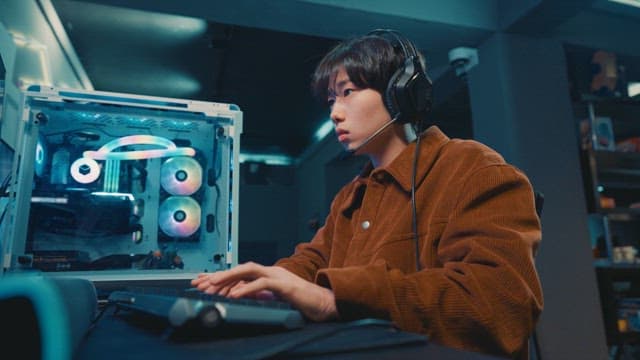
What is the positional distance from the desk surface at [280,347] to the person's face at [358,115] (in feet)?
1.81

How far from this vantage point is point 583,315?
2.18 m

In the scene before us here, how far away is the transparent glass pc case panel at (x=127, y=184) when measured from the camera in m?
1.38

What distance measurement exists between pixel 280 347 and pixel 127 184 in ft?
4.64

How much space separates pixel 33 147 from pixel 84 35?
2.20m

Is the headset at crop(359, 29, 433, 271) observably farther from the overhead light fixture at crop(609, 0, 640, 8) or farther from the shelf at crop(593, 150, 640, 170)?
the overhead light fixture at crop(609, 0, 640, 8)

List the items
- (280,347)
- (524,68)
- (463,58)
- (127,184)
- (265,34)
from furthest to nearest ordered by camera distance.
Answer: (265,34)
(463,58)
(524,68)
(127,184)
(280,347)

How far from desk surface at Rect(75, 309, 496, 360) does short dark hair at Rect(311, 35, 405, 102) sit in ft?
2.04

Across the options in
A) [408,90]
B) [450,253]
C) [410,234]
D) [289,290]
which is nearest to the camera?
[289,290]

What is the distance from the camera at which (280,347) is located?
12.3 inches

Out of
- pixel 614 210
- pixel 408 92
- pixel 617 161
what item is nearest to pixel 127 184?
pixel 408 92

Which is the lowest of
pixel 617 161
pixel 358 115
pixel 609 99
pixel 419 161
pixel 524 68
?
pixel 419 161

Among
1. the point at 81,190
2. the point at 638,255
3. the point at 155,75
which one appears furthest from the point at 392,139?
the point at 155,75

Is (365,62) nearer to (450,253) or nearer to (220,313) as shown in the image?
(450,253)

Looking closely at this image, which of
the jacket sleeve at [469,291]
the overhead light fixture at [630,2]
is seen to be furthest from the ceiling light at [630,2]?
the jacket sleeve at [469,291]
